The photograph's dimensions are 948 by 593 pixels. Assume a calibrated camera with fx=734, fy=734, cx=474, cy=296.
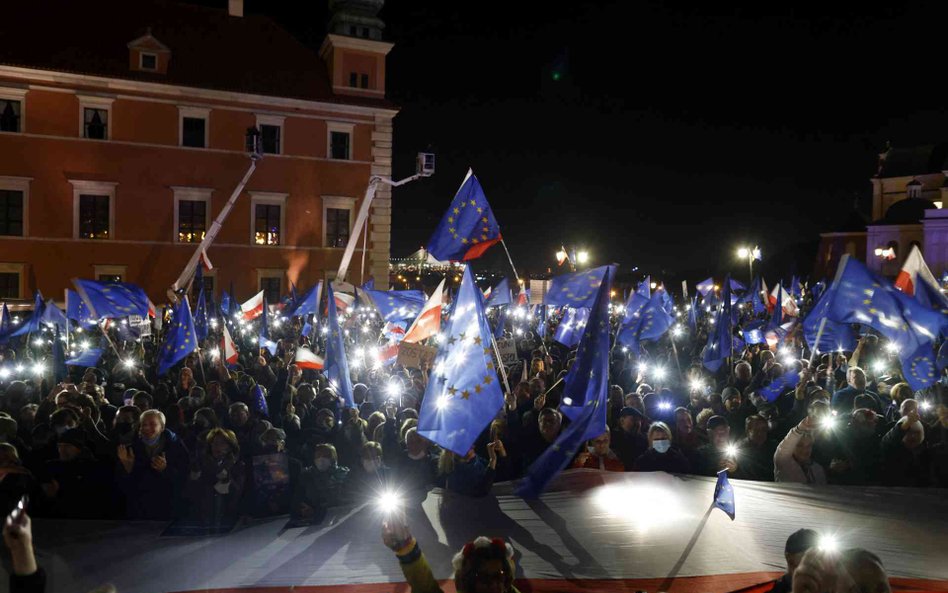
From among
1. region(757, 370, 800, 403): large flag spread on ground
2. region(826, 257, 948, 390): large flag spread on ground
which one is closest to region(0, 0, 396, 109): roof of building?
region(757, 370, 800, 403): large flag spread on ground

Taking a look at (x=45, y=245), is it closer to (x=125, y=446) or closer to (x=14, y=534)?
(x=125, y=446)

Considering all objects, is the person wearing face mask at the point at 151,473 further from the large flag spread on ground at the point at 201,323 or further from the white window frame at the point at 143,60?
the white window frame at the point at 143,60

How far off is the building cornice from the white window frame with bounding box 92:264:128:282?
742 centimetres

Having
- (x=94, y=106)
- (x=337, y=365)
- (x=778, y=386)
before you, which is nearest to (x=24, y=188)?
(x=94, y=106)

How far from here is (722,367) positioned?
1357cm

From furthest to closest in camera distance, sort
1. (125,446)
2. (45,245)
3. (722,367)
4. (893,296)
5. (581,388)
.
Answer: (45,245)
(722,367)
(893,296)
(581,388)
(125,446)

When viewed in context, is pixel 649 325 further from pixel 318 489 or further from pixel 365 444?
pixel 318 489

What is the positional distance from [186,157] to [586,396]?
30.2 meters

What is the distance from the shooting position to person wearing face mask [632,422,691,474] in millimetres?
6773

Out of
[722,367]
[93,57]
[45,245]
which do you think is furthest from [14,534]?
[93,57]

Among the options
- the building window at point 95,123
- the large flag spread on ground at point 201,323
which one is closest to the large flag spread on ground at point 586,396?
the large flag spread on ground at point 201,323

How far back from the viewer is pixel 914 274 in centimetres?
984

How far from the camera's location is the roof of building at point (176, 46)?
30.6 metres

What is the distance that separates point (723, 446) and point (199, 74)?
31.3 metres
